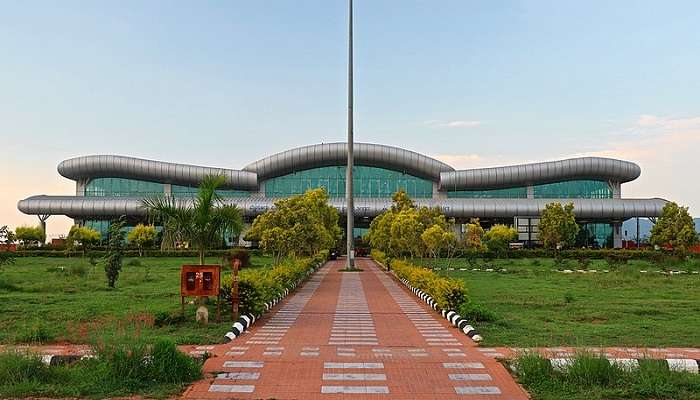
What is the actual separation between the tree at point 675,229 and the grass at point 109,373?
47.3 m

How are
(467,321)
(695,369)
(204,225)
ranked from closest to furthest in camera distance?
(695,369) → (467,321) → (204,225)

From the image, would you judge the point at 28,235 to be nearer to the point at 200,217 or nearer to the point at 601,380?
the point at 200,217

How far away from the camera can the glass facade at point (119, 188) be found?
6862cm

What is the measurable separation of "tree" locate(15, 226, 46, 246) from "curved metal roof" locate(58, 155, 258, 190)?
826 centimetres

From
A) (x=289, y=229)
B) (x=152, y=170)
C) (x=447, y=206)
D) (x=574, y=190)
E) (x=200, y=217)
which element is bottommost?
(x=289, y=229)

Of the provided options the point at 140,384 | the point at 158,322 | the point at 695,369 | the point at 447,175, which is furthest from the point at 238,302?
the point at 447,175

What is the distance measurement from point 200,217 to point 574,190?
57257 millimetres

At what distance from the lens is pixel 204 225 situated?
50.8 ft

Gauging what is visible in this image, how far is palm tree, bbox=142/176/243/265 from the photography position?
1533 cm

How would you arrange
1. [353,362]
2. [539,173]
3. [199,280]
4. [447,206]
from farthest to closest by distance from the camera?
[539,173] < [447,206] < [199,280] < [353,362]

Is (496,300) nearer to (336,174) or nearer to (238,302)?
(238,302)

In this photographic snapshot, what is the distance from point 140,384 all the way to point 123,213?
60310 mm

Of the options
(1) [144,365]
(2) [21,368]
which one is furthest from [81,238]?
(1) [144,365]

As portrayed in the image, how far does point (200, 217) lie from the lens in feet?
50.4
